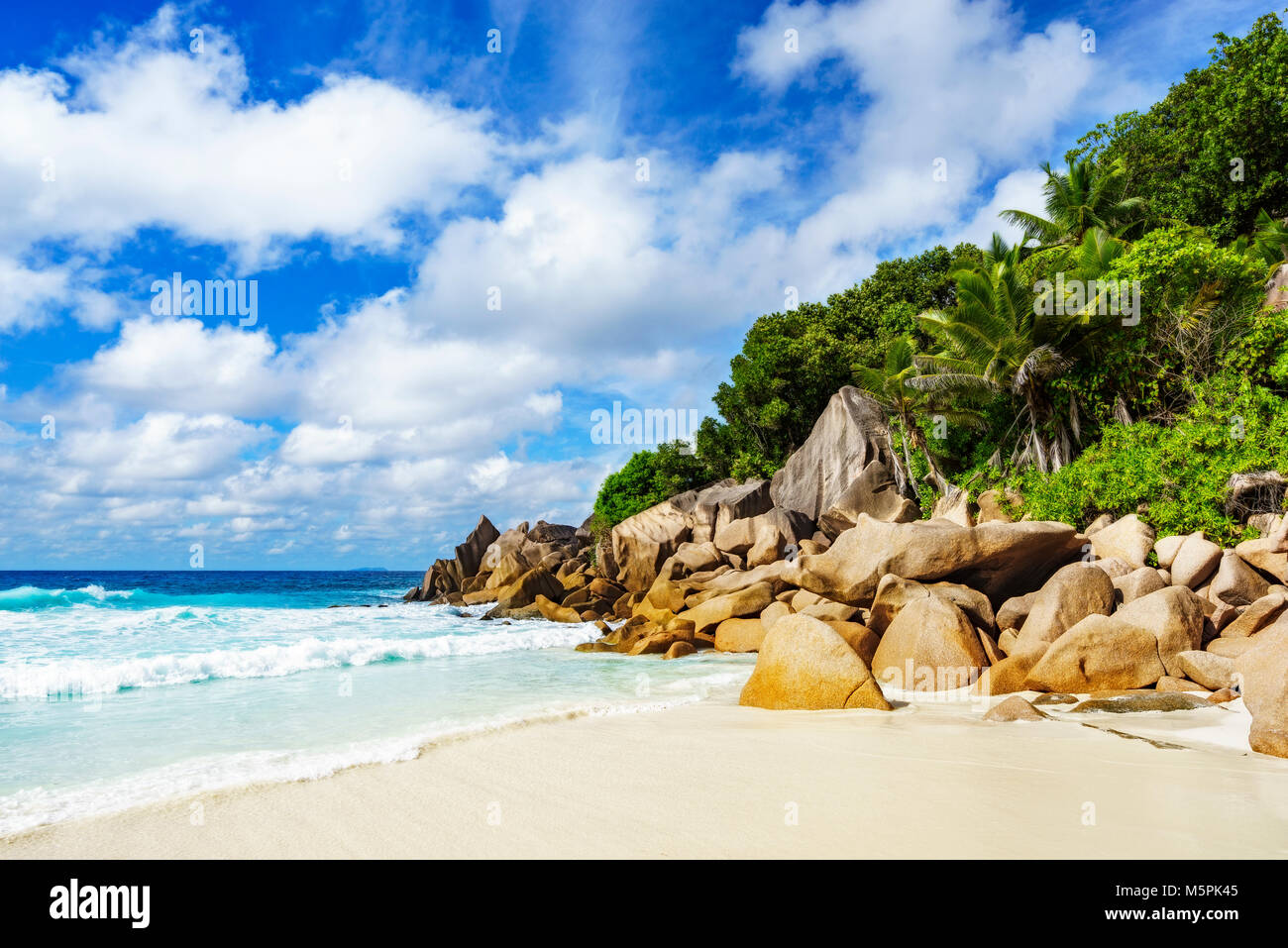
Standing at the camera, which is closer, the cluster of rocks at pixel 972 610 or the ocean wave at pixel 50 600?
the cluster of rocks at pixel 972 610

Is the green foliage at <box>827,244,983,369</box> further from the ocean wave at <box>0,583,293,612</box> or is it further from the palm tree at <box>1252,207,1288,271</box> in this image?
the ocean wave at <box>0,583,293,612</box>

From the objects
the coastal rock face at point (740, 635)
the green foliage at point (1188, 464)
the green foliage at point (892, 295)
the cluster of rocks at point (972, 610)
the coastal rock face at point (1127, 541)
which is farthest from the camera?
the green foliage at point (892, 295)

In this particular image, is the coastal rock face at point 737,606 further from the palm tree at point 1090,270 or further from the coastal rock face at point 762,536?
the palm tree at point 1090,270

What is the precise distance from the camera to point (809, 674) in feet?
24.4

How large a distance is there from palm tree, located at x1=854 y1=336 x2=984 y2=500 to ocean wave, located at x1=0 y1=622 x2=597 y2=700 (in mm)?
13150

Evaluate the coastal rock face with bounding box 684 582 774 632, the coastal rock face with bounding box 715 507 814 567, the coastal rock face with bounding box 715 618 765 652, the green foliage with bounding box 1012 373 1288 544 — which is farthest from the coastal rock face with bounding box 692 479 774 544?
the green foliage with bounding box 1012 373 1288 544

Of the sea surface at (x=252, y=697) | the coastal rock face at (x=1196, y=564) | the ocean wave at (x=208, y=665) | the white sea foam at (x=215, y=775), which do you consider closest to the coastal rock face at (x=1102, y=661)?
the coastal rock face at (x=1196, y=564)

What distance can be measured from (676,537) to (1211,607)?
15673 millimetres

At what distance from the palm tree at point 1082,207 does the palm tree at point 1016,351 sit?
31.2 feet

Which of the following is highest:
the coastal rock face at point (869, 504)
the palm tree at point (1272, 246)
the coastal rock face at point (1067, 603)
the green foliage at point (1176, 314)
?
the palm tree at point (1272, 246)

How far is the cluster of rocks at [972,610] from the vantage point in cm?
743

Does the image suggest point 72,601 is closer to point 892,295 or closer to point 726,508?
point 726,508
